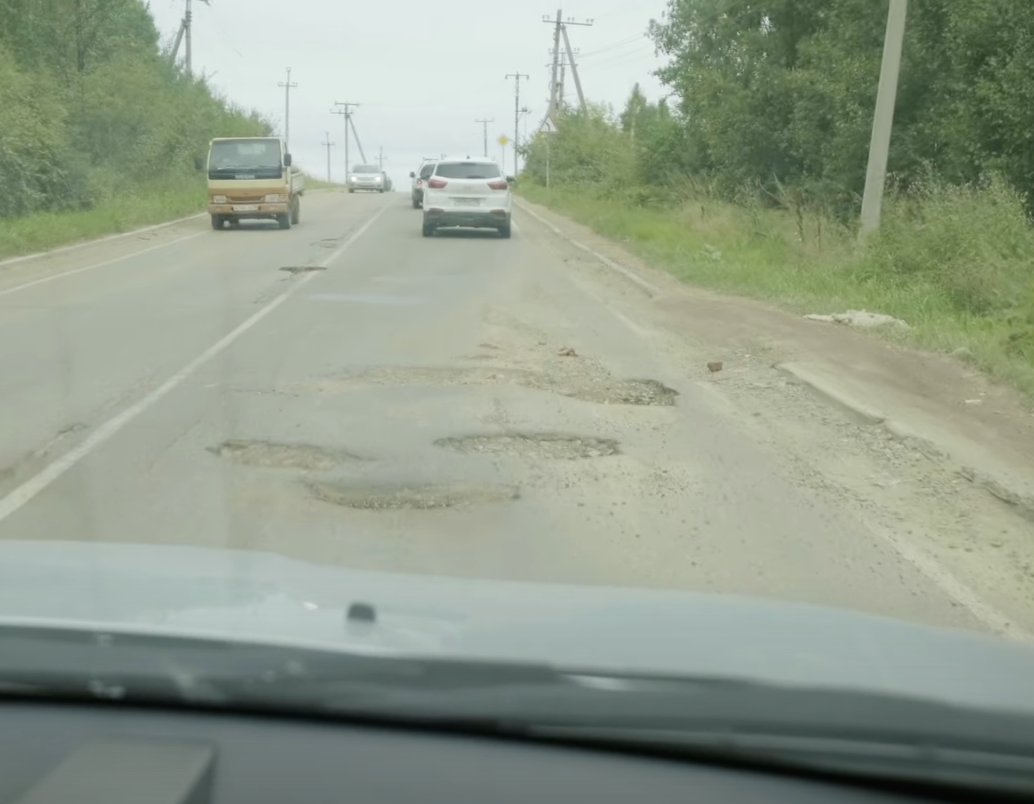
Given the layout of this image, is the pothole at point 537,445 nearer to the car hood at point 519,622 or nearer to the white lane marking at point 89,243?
the car hood at point 519,622

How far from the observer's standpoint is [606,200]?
39250 mm

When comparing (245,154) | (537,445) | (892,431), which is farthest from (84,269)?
(892,431)

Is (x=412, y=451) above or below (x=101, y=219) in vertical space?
above

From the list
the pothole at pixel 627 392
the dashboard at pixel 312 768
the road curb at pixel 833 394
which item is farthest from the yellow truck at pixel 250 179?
the dashboard at pixel 312 768

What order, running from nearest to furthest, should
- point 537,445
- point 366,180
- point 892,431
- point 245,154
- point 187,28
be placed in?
point 537,445 → point 892,431 → point 245,154 → point 187,28 → point 366,180

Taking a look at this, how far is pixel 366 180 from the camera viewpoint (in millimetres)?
69562

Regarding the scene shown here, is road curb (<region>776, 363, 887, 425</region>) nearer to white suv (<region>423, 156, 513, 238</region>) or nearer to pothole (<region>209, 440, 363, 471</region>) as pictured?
pothole (<region>209, 440, 363, 471</region>)

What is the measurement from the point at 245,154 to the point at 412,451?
24.5m

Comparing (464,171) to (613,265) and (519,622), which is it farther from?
(519,622)

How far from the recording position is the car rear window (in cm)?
2764

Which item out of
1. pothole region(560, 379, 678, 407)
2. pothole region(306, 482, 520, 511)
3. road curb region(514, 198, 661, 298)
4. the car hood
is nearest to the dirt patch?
pothole region(560, 379, 678, 407)

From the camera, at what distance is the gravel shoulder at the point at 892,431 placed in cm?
613

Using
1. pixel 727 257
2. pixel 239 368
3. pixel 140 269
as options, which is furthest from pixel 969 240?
pixel 140 269

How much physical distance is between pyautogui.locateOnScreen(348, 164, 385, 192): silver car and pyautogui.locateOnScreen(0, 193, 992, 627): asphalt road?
5534cm
